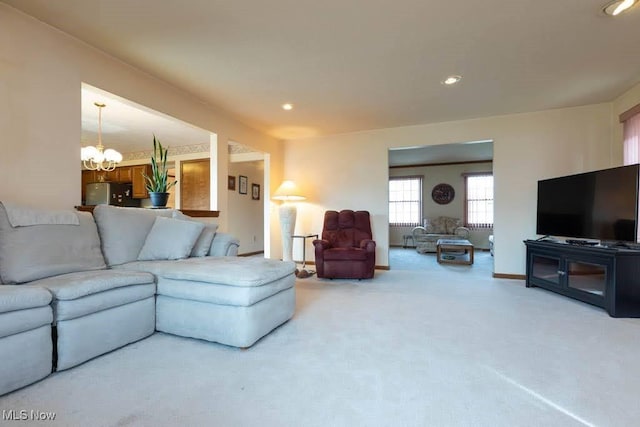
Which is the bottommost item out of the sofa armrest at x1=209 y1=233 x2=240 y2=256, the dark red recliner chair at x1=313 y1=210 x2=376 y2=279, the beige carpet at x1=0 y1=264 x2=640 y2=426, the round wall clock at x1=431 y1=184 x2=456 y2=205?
the beige carpet at x1=0 y1=264 x2=640 y2=426

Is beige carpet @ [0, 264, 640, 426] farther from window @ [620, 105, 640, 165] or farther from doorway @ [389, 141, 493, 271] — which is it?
doorway @ [389, 141, 493, 271]

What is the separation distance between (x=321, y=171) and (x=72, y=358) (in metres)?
4.21

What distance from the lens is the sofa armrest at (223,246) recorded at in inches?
116

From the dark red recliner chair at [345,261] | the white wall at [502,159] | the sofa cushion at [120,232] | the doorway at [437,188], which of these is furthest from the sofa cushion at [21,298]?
the doorway at [437,188]

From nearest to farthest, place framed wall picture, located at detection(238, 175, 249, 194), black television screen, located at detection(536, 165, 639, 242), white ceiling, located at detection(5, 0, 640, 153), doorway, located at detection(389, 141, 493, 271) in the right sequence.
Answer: white ceiling, located at detection(5, 0, 640, 153) < black television screen, located at detection(536, 165, 639, 242) < framed wall picture, located at detection(238, 175, 249, 194) < doorway, located at detection(389, 141, 493, 271)

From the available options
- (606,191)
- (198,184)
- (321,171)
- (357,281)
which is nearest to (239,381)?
(357,281)

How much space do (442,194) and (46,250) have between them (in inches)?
324

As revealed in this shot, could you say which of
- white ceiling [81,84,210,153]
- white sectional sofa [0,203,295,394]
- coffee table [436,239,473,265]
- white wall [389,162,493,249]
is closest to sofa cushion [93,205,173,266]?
white sectional sofa [0,203,295,394]

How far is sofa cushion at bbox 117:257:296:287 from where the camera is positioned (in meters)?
2.00

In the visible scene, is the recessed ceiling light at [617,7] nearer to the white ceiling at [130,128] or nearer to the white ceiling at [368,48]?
the white ceiling at [368,48]

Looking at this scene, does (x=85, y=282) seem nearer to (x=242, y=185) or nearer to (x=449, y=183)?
(x=242, y=185)

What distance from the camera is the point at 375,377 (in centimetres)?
162

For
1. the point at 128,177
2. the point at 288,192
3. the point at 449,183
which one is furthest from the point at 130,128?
the point at 449,183

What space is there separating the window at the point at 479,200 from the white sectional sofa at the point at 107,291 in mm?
7046
